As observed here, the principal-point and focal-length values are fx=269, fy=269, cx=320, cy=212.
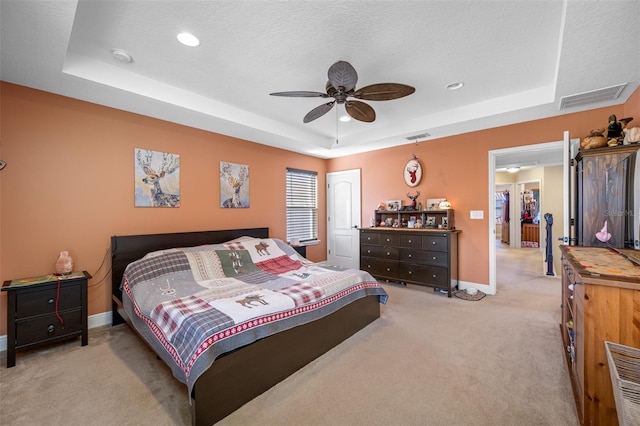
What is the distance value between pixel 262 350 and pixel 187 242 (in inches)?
91.8

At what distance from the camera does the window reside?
17.9 feet

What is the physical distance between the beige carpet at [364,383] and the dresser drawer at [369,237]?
6.17 feet

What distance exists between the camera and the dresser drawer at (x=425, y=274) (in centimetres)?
408

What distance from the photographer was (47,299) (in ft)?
8.19

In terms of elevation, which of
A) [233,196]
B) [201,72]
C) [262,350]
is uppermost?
[201,72]

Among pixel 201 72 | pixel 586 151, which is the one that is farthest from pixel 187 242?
pixel 586 151

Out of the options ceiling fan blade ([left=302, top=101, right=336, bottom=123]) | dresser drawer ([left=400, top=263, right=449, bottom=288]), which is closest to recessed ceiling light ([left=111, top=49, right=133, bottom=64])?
ceiling fan blade ([left=302, top=101, right=336, bottom=123])

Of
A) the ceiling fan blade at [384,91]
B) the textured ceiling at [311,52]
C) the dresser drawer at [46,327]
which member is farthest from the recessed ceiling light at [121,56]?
the dresser drawer at [46,327]

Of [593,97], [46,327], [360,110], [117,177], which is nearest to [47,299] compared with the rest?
[46,327]

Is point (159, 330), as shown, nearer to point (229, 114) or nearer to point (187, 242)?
point (187, 242)

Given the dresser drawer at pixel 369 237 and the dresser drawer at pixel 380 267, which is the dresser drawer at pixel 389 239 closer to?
the dresser drawer at pixel 369 237

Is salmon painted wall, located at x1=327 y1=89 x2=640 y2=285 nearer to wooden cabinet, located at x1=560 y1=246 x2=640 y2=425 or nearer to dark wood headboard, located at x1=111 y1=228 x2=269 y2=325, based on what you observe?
wooden cabinet, located at x1=560 y1=246 x2=640 y2=425

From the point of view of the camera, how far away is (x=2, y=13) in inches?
68.1

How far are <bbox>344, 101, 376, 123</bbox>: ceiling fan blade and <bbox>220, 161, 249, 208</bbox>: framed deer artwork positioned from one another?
7.80 ft
